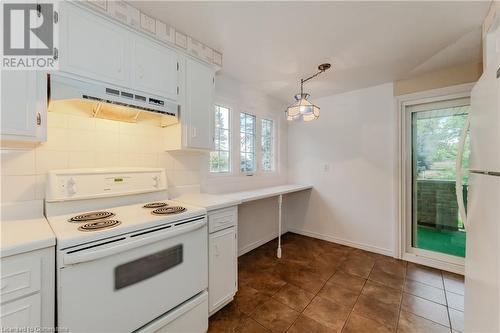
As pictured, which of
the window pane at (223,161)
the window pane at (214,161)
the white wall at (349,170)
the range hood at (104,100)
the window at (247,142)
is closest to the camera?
the range hood at (104,100)

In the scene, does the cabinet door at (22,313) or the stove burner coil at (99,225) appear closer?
the cabinet door at (22,313)

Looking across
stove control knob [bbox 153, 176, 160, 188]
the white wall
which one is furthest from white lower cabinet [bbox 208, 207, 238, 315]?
the white wall

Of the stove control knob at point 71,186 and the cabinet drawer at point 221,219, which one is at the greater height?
the stove control knob at point 71,186

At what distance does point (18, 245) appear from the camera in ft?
2.89

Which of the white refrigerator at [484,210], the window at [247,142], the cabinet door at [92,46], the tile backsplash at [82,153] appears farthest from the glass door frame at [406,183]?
the cabinet door at [92,46]

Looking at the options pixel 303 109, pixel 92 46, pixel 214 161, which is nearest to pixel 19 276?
pixel 92 46

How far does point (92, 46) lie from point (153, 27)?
502 millimetres

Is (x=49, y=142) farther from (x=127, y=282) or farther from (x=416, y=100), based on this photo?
(x=416, y=100)

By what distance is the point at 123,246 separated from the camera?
3.70 feet

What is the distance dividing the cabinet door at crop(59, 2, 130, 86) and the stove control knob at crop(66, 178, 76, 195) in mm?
699

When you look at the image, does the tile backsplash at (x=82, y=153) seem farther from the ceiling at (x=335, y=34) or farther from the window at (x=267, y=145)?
the window at (x=267, y=145)

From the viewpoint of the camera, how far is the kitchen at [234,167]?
1075 millimetres

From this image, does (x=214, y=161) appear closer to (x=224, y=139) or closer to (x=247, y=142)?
(x=224, y=139)

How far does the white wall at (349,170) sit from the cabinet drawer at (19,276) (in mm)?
3346
